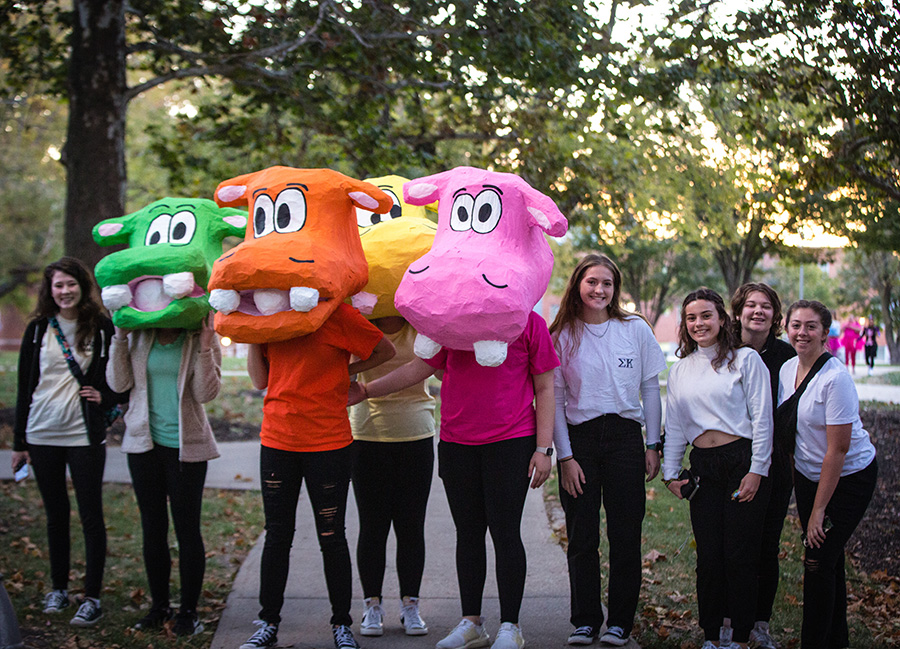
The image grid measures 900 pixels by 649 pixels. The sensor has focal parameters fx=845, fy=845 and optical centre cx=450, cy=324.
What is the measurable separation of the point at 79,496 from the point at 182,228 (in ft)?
5.28

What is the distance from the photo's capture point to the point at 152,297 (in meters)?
4.33

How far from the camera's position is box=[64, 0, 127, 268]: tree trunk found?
27.0 ft

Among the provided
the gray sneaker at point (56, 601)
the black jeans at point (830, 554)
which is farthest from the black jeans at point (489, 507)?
the gray sneaker at point (56, 601)

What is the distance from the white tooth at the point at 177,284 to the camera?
4211mm

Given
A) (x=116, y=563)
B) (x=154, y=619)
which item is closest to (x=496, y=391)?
(x=154, y=619)

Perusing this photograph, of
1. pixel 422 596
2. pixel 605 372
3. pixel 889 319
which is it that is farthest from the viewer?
pixel 889 319

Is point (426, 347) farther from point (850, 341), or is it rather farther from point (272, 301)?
point (850, 341)

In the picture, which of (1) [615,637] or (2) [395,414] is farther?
(2) [395,414]

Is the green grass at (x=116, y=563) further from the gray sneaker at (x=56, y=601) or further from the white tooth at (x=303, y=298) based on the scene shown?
the white tooth at (x=303, y=298)

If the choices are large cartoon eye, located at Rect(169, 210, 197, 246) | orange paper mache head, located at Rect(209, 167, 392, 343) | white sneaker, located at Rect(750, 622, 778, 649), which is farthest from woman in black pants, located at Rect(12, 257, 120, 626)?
white sneaker, located at Rect(750, 622, 778, 649)

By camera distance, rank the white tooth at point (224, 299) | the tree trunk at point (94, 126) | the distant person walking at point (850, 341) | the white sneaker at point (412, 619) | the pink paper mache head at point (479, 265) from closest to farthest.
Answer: the pink paper mache head at point (479, 265)
the white tooth at point (224, 299)
the white sneaker at point (412, 619)
the tree trunk at point (94, 126)
the distant person walking at point (850, 341)

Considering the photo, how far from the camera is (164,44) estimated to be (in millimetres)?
9367

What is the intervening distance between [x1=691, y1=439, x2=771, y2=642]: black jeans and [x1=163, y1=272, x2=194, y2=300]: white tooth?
2625 mm

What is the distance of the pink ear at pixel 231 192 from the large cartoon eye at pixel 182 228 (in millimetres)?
319
